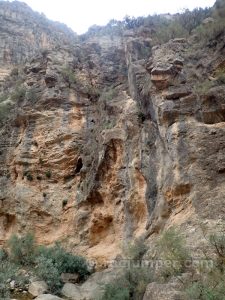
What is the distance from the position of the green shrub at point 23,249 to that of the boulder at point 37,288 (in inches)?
100

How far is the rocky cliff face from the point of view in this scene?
1378 centimetres

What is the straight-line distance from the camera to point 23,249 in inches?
698

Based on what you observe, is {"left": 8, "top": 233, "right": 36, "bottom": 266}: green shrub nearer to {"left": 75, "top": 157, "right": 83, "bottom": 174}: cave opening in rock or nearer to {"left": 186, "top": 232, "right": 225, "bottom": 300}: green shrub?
{"left": 75, "top": 157, "right": 83, "bottom": 174}: cave opening in rock

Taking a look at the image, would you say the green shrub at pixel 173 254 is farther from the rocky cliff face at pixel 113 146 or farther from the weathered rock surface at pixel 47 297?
the weathered rock surface at pixel 47 297

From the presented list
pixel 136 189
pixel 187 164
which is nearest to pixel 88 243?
pixel 136 189

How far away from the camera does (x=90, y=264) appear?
16.7 m

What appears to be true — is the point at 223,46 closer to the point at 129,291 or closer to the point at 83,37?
the point at 129,291

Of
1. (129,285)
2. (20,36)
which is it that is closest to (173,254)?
(129,285)

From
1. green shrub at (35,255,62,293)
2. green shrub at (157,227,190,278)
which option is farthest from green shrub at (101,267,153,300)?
green shrub at (35,255,62,293)

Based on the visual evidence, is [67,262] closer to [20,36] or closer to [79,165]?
[79,165]

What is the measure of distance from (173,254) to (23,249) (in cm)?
917

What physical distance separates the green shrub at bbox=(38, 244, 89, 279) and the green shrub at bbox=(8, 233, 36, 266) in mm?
769

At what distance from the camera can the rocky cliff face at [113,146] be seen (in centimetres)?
1378

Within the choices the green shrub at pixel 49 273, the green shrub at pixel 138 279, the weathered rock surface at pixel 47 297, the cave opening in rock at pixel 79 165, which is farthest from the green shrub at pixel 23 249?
the green shrub at pixel 138 279
